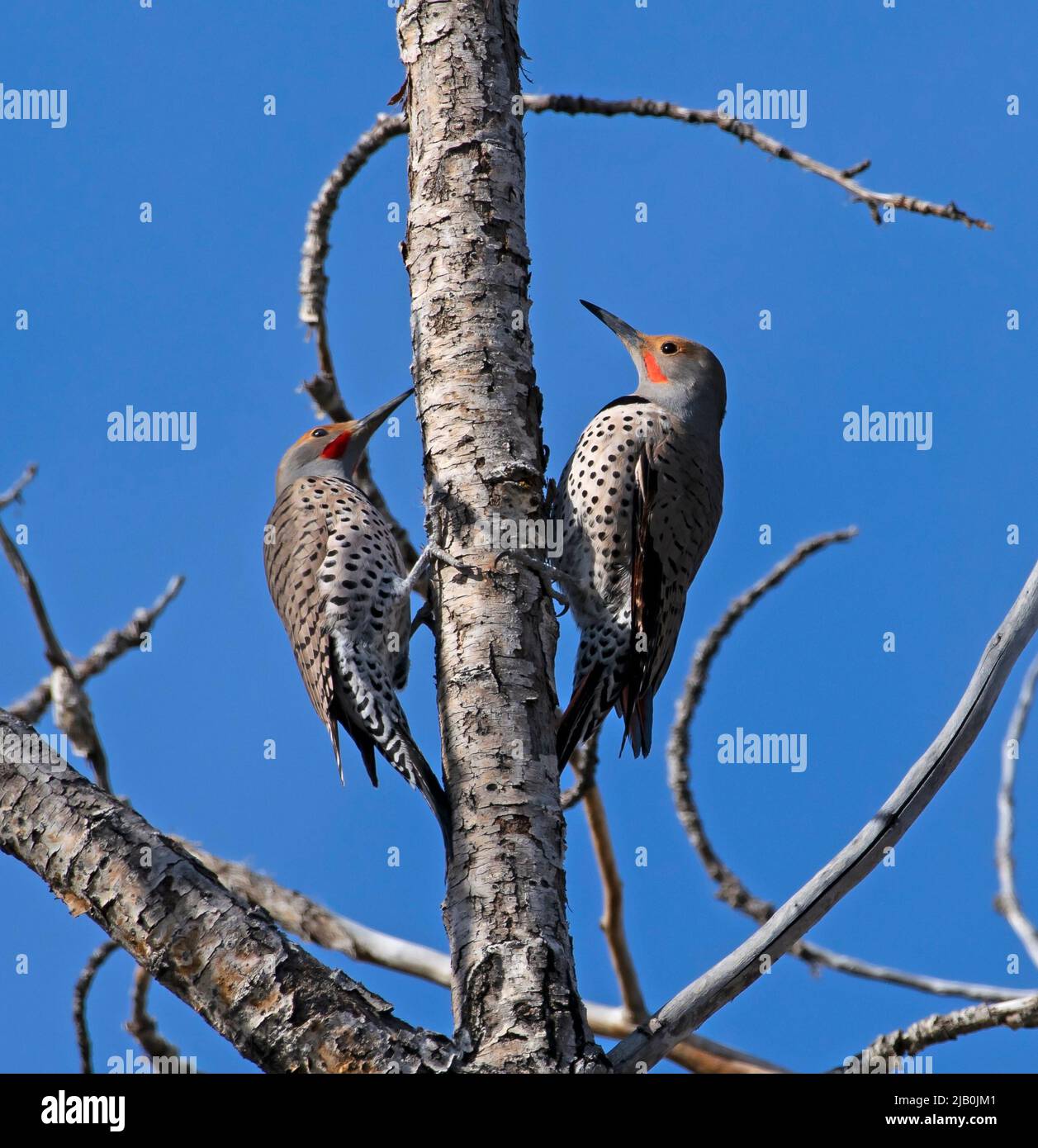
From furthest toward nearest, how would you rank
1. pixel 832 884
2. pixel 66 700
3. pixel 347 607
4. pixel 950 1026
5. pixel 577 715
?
1. pixel 347 607
2. pixel 577 715
3. pixel 66 700
4. pixel 950 1026
5. pixel 832 884

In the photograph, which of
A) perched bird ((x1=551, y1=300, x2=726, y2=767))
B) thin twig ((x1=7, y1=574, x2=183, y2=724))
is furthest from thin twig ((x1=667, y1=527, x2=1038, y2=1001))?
thin twig ((x1=7, y1=574, x2=183, y2=724))

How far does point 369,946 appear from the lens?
19.8 feet

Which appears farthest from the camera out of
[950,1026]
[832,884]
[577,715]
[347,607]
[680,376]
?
[680,376]

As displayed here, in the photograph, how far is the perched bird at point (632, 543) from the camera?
5.42 m

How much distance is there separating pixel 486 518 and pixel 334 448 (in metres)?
2.34

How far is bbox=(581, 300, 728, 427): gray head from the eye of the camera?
6.21m

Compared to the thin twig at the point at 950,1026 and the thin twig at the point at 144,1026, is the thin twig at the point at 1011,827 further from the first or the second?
the thin twig at the point at 144,1026

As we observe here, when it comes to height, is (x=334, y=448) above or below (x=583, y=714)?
above

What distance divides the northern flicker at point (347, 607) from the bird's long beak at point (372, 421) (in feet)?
0.92

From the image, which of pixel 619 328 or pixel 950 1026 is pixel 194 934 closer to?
pixel 950 1026

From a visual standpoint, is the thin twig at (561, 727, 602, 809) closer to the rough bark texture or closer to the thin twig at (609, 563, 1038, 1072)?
the rough bark texture

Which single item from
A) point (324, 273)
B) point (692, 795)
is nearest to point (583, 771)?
point (692, 795)

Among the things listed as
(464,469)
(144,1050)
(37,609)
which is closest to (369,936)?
(144,1050)
